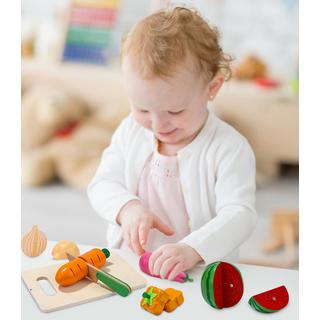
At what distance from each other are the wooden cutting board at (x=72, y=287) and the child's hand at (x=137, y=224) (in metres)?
0.04

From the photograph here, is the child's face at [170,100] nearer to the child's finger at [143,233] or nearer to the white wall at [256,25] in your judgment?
the child's finger at [143,233]

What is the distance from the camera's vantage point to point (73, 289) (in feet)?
2.04

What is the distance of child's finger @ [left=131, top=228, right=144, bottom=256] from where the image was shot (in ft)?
2.35

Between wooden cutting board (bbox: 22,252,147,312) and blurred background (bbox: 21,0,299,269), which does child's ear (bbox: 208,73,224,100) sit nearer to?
wooden cutting board (bbox: 22,252,147,312)

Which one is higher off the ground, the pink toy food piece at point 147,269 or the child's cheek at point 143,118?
the child's cheek at point 143,118

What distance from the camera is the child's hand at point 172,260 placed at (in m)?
0.65

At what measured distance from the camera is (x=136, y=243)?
2.37ft

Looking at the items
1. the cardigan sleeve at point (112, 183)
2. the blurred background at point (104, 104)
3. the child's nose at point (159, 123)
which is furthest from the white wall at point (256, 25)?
the child's nose at point (159, 123)

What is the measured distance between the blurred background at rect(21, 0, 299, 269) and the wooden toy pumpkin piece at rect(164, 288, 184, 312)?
1097 millimetres

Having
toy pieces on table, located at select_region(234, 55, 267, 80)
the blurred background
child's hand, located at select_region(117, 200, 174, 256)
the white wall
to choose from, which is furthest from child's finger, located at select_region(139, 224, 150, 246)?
the white wall

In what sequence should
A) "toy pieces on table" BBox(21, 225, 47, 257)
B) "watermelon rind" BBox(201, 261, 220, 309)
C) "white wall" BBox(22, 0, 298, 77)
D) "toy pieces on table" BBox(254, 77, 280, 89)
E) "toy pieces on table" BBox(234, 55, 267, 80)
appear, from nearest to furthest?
"watermelon rind" BBox(201, 261, 220, 309)
"toy pieces on table" BBox(21, 225, 47, 257)
"toy pieces on table" BBox(254, 77, 280, 89)
"toy pieces on table" BBox(234, 55, 267, 80)
"white wall" BBox(22, 0, 298, 77)

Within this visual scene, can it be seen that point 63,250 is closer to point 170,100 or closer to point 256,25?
point 170,100

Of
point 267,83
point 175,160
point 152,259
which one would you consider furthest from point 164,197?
point 267,83
